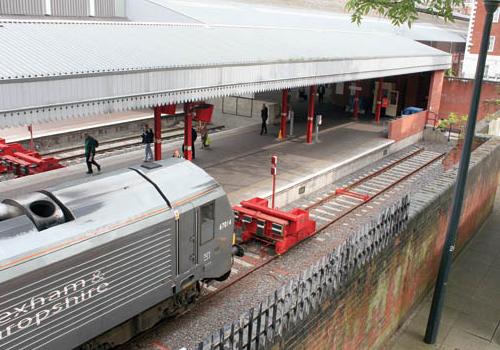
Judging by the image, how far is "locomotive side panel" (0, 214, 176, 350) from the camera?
7.03 m

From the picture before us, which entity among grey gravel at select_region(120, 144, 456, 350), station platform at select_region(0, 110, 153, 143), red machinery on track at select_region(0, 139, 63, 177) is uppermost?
red machinery on track at select_region(0, 139, 63, 177)

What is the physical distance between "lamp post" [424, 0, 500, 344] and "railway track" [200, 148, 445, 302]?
4536 millimetres

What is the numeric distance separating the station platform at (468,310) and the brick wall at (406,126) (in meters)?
12.6

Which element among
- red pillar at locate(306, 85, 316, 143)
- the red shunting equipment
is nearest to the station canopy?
red pillar at locate(306, 85, 316, 143)

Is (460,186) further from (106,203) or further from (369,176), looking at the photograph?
(369,176)

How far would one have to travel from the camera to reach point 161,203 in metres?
9.32

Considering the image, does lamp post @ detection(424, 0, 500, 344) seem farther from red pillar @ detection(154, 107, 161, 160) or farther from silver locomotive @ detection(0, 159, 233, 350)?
red pillar @ detection(154, 107, 161, 160)

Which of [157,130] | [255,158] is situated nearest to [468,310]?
[157,130]

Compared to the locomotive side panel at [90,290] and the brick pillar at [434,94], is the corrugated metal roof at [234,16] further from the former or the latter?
the locomotive side panel at [90,290]

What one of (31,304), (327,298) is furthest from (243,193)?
(31,304)

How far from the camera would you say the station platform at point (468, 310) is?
1177 cm

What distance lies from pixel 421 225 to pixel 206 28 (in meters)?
12.9

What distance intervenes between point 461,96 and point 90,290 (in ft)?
119

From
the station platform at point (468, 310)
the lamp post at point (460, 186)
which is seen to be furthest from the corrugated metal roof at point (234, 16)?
the lamp post at point (460, 186)
